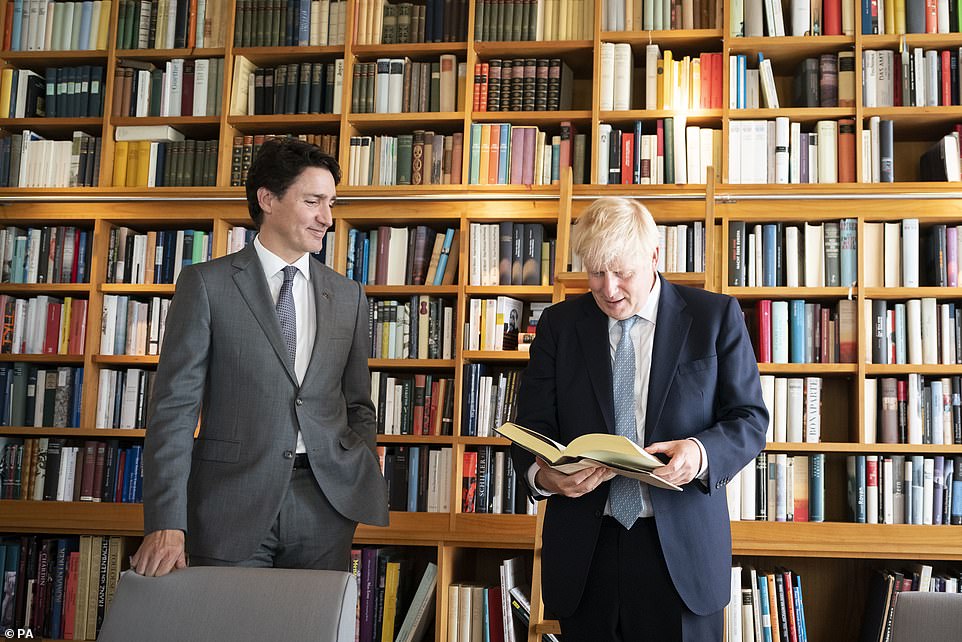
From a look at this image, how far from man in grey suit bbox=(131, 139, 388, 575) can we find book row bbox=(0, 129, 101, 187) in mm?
1745

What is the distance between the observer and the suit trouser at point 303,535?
2.09 m

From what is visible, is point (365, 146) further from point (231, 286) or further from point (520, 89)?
point (231, 286)

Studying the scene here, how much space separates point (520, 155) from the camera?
138 inches

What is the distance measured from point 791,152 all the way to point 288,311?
2.01m

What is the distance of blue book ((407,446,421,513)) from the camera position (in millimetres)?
3436

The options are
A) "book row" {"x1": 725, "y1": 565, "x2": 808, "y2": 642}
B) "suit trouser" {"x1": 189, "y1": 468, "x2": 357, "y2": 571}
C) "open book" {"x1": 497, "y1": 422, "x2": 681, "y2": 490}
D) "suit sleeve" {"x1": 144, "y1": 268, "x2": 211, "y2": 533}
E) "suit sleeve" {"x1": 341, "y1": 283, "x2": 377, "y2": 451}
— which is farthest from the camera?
"book row" {"x1": 725, "y1": 565, "x2": 808, "y2": 642}

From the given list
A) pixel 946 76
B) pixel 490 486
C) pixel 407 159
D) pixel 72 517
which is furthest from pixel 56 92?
pixel 946 76

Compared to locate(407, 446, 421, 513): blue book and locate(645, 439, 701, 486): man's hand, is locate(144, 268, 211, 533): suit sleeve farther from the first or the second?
locate(407, 446, 421, 513): blue book

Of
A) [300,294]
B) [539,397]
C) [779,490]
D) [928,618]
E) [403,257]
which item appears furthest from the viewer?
[403,257]

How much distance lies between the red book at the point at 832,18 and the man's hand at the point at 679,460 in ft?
7.23

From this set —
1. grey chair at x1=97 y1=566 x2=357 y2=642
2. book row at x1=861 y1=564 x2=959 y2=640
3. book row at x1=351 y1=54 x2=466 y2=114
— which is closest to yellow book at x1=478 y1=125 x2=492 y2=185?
book row at x1=351 y1=54 x2=466 y2=114

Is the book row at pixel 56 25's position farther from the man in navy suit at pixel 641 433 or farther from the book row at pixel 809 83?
the man in navy suit at pixel 641 433

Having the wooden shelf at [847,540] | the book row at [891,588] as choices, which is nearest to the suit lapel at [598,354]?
the wooden shelf at [847,540]

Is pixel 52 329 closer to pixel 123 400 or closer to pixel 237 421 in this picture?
pixel 123 400
